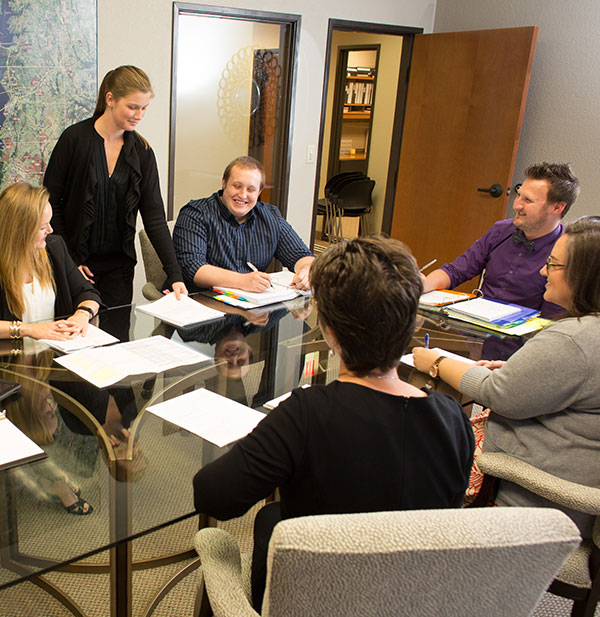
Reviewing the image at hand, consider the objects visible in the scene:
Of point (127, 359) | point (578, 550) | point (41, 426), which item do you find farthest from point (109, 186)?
point (578, 550)

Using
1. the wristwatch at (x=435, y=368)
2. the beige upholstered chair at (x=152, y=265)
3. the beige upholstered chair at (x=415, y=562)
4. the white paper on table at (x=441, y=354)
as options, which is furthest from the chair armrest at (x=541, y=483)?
the beige upholstered chair at (x=152, y=265)

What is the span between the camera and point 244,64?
4.30 meters

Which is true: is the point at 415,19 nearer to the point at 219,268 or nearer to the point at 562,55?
the point at 562,55

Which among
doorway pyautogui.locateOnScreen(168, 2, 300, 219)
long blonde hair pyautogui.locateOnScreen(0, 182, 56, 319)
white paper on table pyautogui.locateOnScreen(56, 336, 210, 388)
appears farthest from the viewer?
doorway pyautogui.locateOnScreen(168, 2, 300, 219)

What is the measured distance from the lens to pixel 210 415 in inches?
59.3

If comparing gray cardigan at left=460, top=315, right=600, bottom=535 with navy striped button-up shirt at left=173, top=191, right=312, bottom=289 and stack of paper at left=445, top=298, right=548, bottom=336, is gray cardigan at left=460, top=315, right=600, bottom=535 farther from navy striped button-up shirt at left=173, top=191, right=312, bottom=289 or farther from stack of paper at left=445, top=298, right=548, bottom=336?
navy striped button-up shirt at left=173, top=191, right=312, bottom=289

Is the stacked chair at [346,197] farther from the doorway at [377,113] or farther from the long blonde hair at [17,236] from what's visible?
the long blonde hair at [17,236]

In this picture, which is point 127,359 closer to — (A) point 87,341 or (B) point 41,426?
(A) point 87,341

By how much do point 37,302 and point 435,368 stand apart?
1280 millimetres

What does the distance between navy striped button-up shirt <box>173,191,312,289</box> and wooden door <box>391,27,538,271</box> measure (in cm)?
214

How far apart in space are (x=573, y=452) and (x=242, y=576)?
79 centimetres

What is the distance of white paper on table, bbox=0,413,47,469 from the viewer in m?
1.27

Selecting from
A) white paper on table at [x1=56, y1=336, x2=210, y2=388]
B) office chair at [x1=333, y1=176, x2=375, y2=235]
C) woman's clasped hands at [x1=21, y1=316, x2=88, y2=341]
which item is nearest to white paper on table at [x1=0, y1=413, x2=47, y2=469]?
white paper on table at [x1=56, y1=336, x2=210, y2=388]

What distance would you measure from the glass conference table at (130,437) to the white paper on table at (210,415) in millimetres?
24
